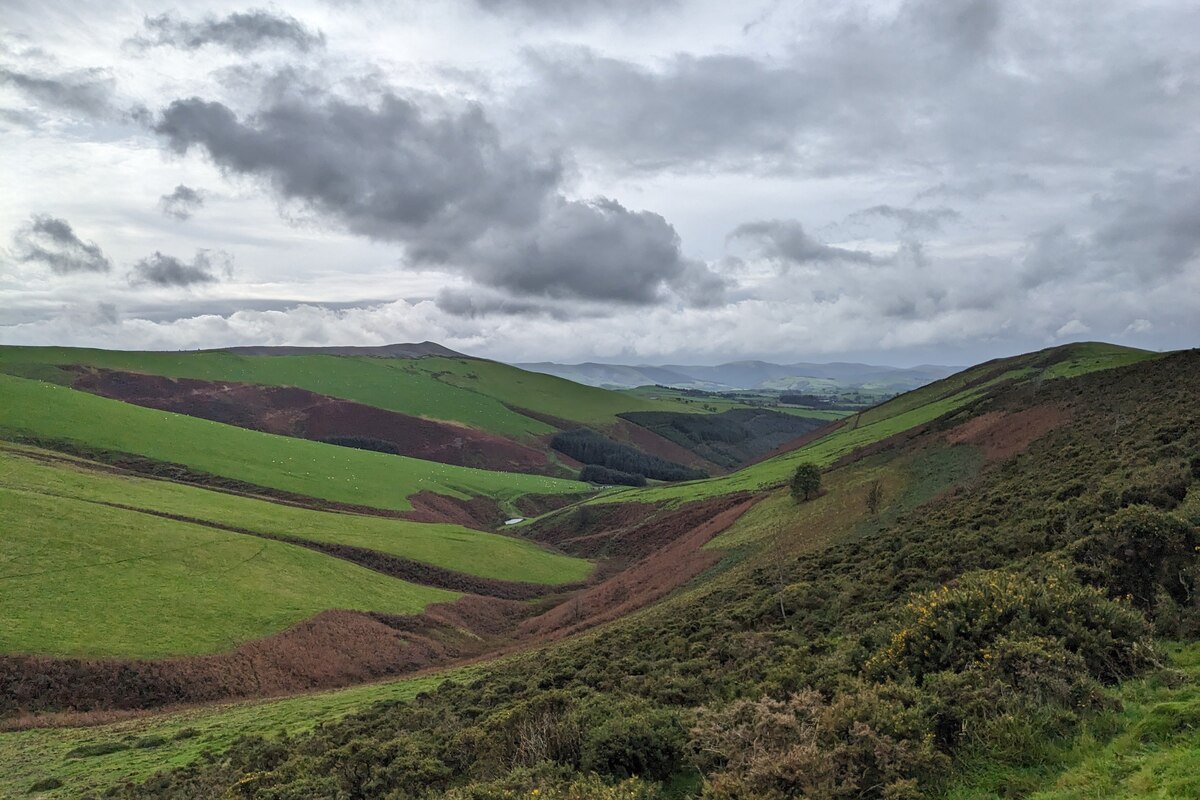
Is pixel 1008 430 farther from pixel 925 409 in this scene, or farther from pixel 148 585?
pixel 148 585

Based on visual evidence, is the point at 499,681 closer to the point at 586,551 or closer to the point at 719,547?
the point at 719,547

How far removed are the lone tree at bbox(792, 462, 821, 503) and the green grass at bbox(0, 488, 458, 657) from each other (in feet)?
101

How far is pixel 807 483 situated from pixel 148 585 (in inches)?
1902

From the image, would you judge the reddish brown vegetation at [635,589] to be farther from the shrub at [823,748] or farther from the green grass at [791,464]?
the shrub at [823,748]

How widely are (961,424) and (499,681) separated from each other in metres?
51.3

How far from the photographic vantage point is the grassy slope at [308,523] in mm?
54781

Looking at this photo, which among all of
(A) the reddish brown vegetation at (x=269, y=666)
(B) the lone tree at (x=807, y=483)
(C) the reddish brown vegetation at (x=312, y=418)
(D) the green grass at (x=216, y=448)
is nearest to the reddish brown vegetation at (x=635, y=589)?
(A) the reddish brown vegetation at (x=269, y=666)

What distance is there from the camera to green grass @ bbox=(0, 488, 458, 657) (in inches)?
1371

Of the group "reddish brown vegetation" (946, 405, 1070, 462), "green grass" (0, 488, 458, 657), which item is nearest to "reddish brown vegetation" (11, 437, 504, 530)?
"green grass" (0, 488, 458, 657)

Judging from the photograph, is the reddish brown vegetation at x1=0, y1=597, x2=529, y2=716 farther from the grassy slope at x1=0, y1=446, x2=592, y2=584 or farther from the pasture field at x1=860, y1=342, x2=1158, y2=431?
the pasture field at x1=860, y1=342, x2=1158, y2=431

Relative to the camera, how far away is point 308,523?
61719mm

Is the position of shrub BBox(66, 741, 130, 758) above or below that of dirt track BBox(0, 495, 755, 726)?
above

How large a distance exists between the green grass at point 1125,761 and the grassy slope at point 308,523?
5662cm

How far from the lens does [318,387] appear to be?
537 ft
